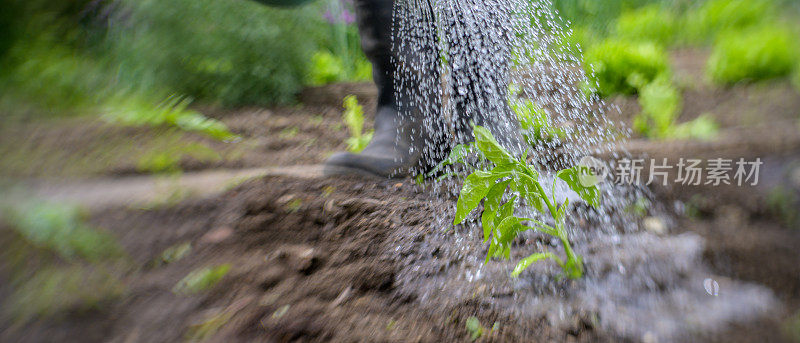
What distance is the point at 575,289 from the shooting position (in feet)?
3.30

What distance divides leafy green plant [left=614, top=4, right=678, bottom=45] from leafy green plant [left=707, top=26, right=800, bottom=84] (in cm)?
82

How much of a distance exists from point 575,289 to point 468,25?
107 centimetres

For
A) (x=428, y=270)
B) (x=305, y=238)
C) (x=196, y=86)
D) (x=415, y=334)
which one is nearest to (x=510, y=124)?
(x=428, y=270)

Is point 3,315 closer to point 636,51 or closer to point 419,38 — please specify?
point 419,38

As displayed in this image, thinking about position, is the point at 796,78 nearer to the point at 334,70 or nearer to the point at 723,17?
the point at 723,17

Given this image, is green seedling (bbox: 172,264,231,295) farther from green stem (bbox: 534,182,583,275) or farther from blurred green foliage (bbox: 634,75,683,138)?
blurred green foliage (bbox: 634,75,683,138)

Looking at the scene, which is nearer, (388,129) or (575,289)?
(575,289)

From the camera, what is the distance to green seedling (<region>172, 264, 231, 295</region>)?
0.87m

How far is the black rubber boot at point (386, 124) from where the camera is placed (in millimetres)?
1565

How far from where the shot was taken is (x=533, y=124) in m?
1.86

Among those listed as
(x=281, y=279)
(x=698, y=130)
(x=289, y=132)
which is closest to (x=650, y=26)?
(x=698, y=130)

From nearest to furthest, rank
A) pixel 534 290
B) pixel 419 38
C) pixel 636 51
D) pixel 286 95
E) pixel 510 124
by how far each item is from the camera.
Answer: pixel 534 290
pixel 419 38
pixel 510 124
pixel 636 51
pixel 286 95

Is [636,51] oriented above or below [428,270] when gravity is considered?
above

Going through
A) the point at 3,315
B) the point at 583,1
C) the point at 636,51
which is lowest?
the point at 3,315
